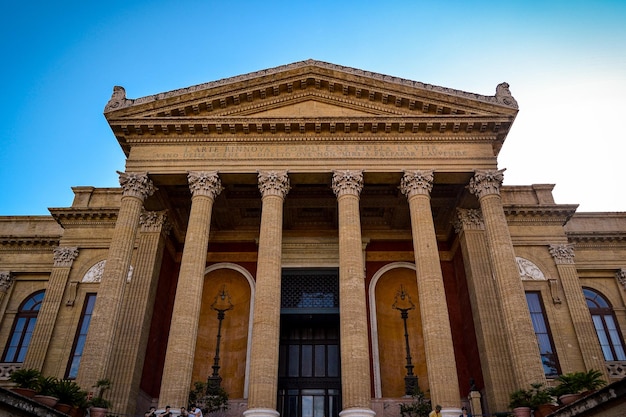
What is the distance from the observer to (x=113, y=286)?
17344 millimetres

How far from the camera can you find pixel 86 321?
22.4m

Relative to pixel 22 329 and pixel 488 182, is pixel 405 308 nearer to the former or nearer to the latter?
pixel 488 182

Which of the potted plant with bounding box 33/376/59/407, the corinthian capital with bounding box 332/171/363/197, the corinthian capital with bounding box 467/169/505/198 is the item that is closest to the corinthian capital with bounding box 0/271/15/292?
the potted plant with bounding box 33/376/59/407

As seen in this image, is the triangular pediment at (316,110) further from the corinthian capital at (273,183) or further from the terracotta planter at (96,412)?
the terracotta planter at (96,412)

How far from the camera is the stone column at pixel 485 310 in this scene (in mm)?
17781

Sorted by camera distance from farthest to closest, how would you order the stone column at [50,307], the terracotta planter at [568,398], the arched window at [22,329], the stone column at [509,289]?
the arched window at [22,329]
the stone column at [50,307]
the stone column at [509,289]
the terracotta planter at [568,398]

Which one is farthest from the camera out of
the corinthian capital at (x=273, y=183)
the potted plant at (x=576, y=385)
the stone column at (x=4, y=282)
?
the stone column at (x=4, y=282)

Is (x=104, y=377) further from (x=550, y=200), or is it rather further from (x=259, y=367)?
(x=550, y=200)

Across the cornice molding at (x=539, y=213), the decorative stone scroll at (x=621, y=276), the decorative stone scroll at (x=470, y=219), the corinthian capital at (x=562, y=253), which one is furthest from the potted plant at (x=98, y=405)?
the decorative stone scroll at (x=621, y=276)

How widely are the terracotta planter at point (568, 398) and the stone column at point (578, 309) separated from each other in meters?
8.86

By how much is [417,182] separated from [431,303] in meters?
4.86

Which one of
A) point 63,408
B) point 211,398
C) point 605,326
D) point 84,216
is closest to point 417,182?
point 211,398

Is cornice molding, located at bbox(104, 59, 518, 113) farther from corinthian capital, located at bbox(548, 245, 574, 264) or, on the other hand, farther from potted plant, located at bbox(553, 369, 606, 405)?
potted plant, located at bbox(553, 369, 606, 405)

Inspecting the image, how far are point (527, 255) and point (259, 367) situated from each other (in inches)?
571
